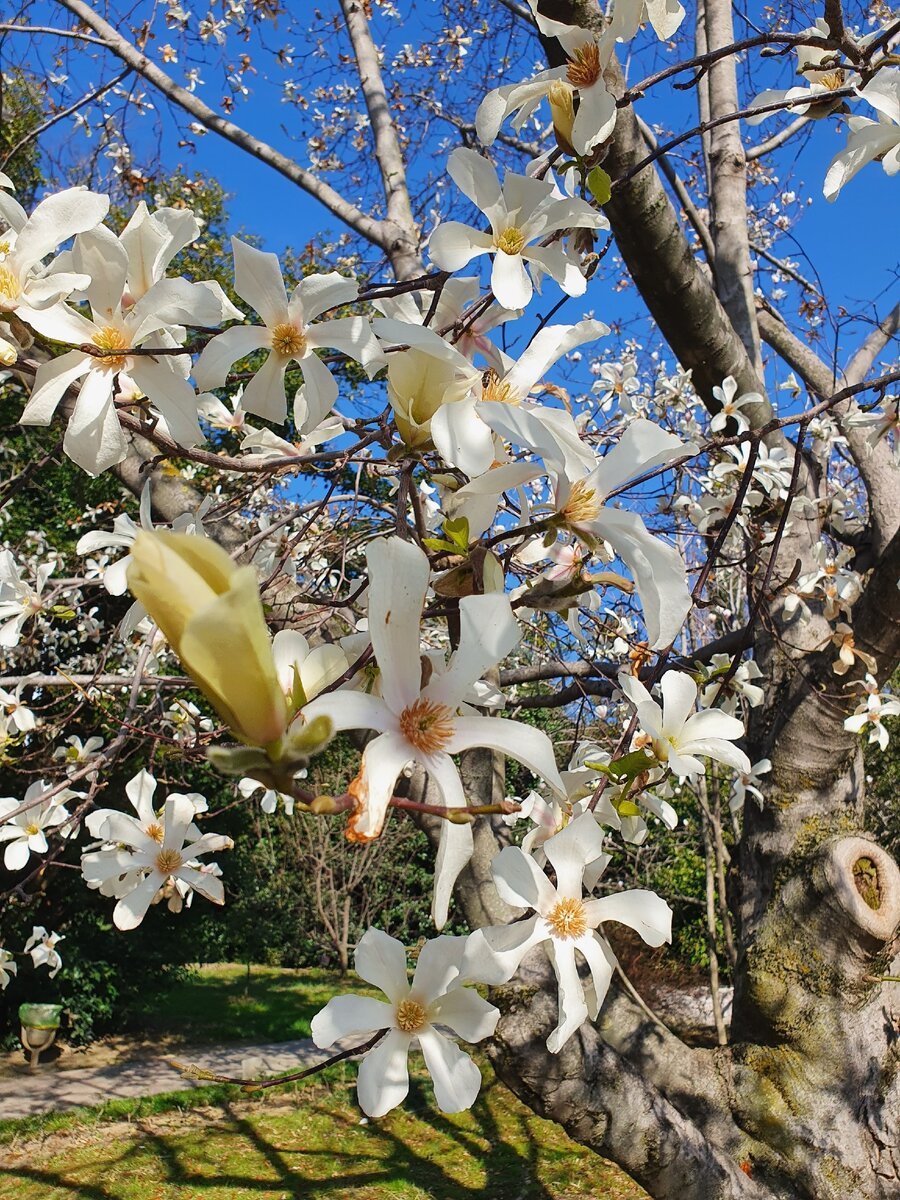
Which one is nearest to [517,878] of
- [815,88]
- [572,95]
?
[572,95]

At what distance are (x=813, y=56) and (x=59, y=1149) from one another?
4915 millimetres

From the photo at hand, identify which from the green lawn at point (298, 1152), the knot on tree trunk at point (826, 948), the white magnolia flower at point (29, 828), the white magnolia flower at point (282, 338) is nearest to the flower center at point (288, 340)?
the white magnolia flower at point (282, 338)

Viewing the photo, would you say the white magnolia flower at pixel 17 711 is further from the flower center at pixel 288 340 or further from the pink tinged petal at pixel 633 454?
the pink tinged petal at pixel 633 454

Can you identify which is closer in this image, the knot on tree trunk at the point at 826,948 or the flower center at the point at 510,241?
the flower center at the point at 510,241

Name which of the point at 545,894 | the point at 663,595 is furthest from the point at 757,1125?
the point at 663,595

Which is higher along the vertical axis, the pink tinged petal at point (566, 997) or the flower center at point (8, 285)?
the flower center at point (8, 285)

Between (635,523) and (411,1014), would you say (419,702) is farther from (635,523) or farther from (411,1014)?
(411,1014)

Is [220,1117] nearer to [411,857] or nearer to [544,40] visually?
[411,857]

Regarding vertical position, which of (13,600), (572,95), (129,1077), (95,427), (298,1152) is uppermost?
(572,95)

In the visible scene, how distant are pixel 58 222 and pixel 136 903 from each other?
0.85 m

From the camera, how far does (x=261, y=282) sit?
2.44 feet

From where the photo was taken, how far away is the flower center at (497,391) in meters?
0.70

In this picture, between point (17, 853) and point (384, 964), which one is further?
point (17, 853)

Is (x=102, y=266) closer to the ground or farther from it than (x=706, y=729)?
farther from it
